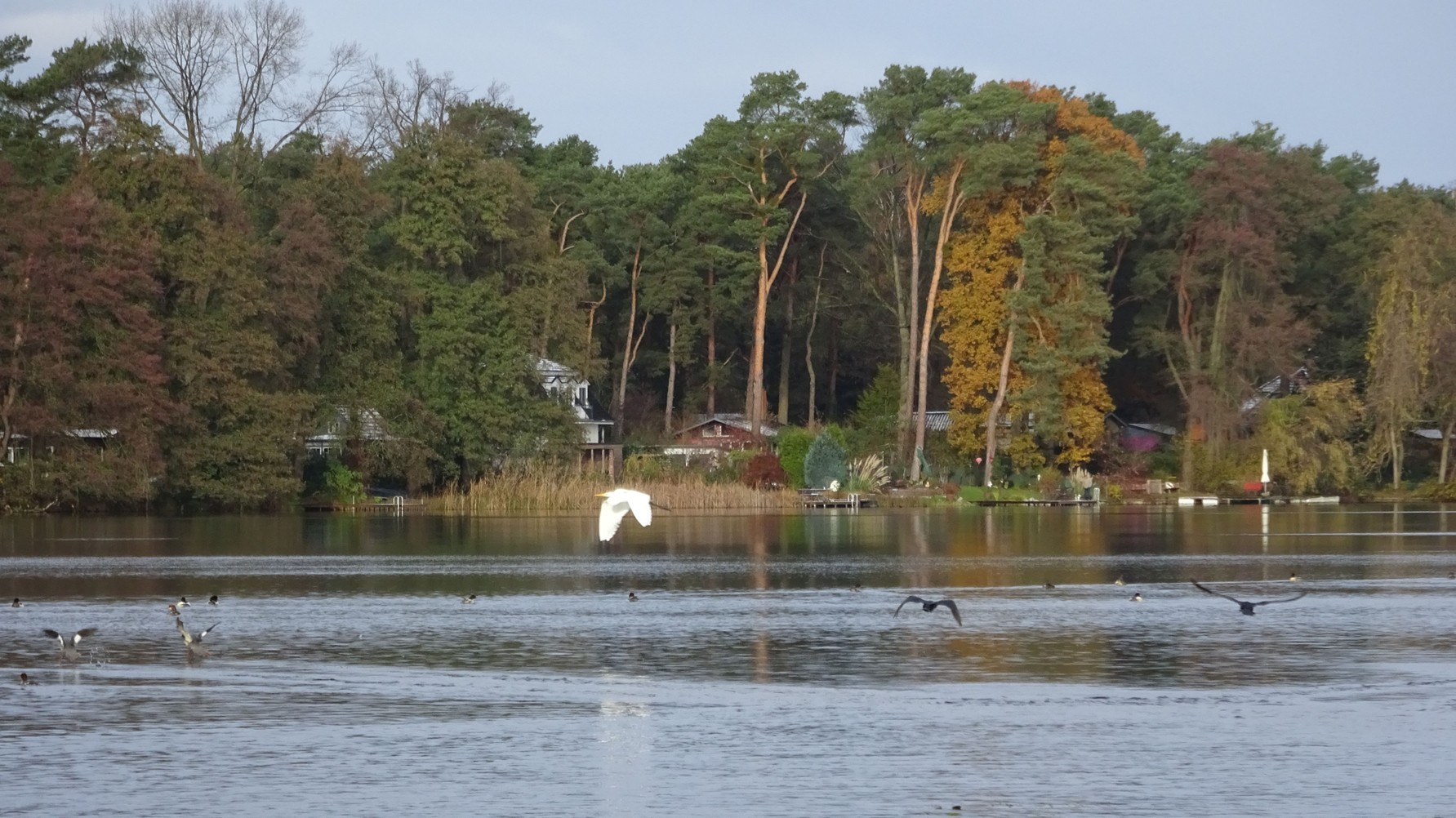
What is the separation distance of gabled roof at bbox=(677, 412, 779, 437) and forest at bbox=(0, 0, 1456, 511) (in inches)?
22.6

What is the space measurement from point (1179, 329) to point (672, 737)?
63.1 m

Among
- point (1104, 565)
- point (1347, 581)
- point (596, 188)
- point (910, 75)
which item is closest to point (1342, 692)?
point (1347, 581)

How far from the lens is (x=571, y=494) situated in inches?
2424

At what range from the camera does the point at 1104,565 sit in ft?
121

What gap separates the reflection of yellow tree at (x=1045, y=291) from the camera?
2699 inches

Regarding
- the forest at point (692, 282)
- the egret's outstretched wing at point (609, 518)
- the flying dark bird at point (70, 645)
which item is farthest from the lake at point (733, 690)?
the forest at point (692, 282)

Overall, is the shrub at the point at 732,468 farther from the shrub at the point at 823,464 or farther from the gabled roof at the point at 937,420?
the gabled roof at the point at 937,420

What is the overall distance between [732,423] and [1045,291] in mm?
18442

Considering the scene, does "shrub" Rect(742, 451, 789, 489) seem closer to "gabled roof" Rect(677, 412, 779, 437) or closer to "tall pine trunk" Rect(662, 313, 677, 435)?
"gabled roof" Rect(677, 412, 779, 437)

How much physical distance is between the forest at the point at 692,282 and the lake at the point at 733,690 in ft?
72.6

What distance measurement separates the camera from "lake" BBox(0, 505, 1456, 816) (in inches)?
566

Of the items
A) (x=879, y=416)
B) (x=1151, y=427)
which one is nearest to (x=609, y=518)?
(x=879, y=416)

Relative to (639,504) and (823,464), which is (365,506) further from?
(639,504)

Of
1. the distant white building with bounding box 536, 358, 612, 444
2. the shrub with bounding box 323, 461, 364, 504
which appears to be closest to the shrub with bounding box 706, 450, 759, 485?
the distant white building with bounding box 536, 358, 612, 444
